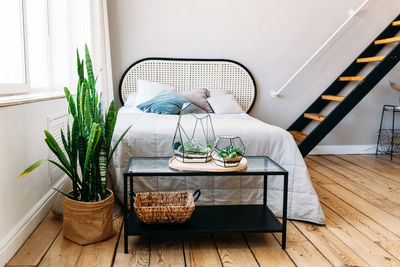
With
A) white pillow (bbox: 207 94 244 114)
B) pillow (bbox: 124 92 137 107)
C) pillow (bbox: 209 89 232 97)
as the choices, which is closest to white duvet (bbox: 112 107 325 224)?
white pillow (bbox: 207 94 244 114)

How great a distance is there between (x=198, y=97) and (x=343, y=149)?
1929 mm

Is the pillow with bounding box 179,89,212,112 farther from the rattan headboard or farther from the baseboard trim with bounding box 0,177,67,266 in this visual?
the baseboard trim with bounding box 0,177,67,266

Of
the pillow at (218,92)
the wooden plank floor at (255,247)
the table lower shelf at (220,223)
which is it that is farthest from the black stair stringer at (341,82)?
the table lower shelf at (220,223)

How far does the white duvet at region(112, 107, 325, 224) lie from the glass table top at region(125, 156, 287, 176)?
0.76 ft

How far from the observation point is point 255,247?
79.9 inches

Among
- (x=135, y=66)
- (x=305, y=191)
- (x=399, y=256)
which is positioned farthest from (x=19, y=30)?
(x=399, y=256)

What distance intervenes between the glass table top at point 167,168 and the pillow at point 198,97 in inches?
54.5

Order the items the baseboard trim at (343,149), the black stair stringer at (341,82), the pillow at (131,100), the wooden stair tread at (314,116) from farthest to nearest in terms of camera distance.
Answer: the baseboard trim at (343,149) → the black stair stringer at (341,82) → the wooden stair tread at (314,116) → the pillow at (131,100)

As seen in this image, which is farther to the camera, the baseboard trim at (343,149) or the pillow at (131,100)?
the baseboard trim at (343,149)

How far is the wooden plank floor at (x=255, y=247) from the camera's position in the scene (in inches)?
73.4

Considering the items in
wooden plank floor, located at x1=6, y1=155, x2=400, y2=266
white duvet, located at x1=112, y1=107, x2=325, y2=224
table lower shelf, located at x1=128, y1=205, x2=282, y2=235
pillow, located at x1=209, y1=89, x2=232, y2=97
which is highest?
pillow, located at x1=209, y1=89, x2=232, y2=97

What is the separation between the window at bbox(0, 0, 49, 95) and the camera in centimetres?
229

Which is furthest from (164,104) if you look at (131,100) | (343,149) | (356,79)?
(343,149)

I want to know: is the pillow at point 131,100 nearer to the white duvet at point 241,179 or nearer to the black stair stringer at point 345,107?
the white duvet at point 241,179
